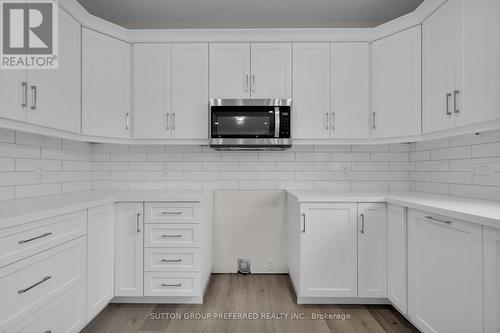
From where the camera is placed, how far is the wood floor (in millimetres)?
2018

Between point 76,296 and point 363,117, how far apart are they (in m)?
2.65

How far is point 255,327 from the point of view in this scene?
2.04 metres

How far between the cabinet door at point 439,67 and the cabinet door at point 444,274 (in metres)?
0.76

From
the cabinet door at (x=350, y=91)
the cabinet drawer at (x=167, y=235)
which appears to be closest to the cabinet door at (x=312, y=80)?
the cabinet door at (x=350, y=91)

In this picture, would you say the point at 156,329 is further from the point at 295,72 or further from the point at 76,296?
the point at 295,72

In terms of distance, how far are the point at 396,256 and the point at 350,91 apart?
1470 millimetres

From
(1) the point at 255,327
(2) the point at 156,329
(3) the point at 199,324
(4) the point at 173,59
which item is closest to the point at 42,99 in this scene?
(4) the point at 173,59

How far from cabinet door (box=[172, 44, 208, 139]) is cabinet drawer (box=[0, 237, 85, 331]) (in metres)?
1.31

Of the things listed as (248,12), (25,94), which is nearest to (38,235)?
(25,94)

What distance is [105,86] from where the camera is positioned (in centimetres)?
251

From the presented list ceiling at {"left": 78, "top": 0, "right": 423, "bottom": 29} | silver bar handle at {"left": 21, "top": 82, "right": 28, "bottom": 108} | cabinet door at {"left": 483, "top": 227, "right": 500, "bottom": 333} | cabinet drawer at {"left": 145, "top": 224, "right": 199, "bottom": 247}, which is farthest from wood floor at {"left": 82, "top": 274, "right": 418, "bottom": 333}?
ceiling at {"left": 78, "top": 0, "right": 423, "bottom": 29}

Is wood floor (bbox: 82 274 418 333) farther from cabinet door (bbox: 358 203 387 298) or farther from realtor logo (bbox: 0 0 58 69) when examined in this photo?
realtor logo (bbox: 0 0 58 69)

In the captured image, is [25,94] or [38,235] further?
[25,94]

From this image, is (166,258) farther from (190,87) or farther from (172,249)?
(190,87)
